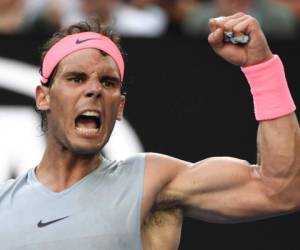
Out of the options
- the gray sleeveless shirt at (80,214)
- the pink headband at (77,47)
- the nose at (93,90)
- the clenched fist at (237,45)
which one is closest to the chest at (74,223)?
the gray sleeveless shirt at (80,214)

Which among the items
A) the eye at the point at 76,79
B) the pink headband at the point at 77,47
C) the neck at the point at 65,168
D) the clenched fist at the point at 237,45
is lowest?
the neck at the point at 65,168

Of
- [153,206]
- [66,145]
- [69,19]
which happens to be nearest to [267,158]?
[153,206]

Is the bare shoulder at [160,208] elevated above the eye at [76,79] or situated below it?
below

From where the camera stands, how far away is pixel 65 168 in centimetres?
419

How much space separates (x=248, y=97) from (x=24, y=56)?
57.1 inches

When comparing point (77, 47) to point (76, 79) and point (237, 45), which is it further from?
point (237, 45)

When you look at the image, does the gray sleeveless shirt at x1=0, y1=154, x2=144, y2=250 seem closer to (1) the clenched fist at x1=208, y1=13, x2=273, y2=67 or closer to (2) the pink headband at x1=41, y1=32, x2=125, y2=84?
(2) the pink headband at x1=41, y1=32, x2=125, y2=84

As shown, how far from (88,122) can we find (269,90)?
0.80 metres

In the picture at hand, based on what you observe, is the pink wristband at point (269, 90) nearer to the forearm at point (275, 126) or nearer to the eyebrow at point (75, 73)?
the forearm at point (275, 126)

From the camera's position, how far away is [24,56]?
5.90 meters

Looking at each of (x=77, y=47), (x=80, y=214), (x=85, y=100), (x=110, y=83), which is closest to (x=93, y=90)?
(x=85, y=100)

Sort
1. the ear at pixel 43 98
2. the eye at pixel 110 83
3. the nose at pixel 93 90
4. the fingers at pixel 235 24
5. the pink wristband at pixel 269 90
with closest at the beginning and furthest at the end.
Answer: the fingers at pixel 235 24, the pink wristband at pixel 269 90, the nose at pixel 93 90, the eye at pixel 110 83, the ear at pixel 43 98

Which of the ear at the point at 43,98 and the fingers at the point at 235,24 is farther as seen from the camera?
the ear at the point at 43,98

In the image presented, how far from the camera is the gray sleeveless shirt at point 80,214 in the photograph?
392cm
